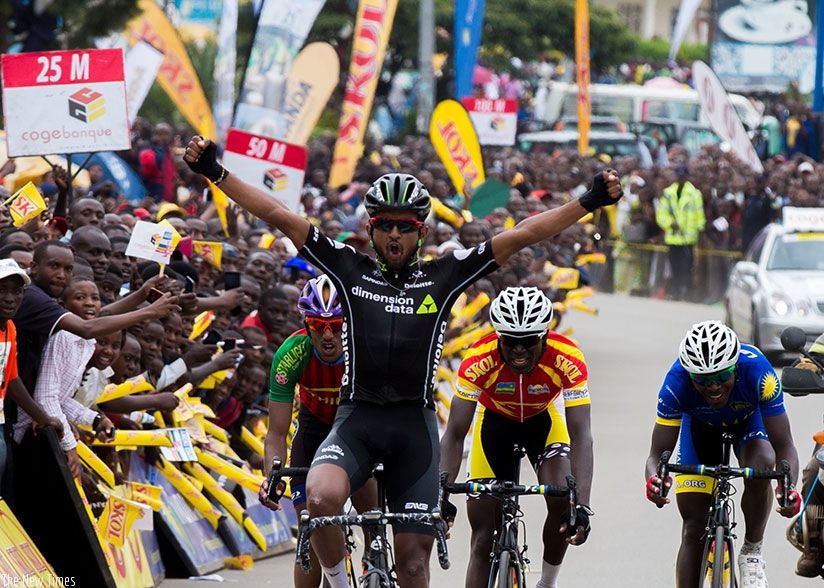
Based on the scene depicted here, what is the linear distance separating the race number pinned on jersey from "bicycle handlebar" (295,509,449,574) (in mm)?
7874

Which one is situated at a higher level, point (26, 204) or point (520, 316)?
point (26, 204)

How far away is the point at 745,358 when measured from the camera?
327 inches

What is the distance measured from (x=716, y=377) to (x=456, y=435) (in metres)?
1.26

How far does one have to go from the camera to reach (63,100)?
484 inches

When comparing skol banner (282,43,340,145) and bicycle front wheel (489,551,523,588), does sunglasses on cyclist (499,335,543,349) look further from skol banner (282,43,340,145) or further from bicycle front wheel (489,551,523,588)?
skol banner (282,43,340,145)

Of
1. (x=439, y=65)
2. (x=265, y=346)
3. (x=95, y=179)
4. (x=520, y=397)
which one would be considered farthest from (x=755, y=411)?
(x=439, y=65)

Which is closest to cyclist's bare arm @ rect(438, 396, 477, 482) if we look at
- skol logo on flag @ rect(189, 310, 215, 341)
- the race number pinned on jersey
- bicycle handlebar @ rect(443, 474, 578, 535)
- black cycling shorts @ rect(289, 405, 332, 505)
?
bicycle handlebar @ rect(443, 474, 578, 535)

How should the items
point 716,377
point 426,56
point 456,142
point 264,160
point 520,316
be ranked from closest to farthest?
point 520,316
point 716,377
point 264,160
point 456,142
point 426,56

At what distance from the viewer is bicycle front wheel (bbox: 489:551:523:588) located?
303 inches

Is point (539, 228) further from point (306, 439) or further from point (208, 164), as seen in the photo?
point (306, 439)

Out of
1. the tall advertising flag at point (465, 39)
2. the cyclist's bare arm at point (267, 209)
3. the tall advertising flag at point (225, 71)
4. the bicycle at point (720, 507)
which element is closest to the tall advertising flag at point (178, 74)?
the tall advertising flag at point (225, 71)

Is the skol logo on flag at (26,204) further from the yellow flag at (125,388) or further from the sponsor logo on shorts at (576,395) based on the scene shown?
the sponsor logo on shorts at (576,395)

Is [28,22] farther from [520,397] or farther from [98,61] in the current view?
[520,397]

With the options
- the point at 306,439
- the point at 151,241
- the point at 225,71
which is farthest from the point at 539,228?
the point at 225,71
